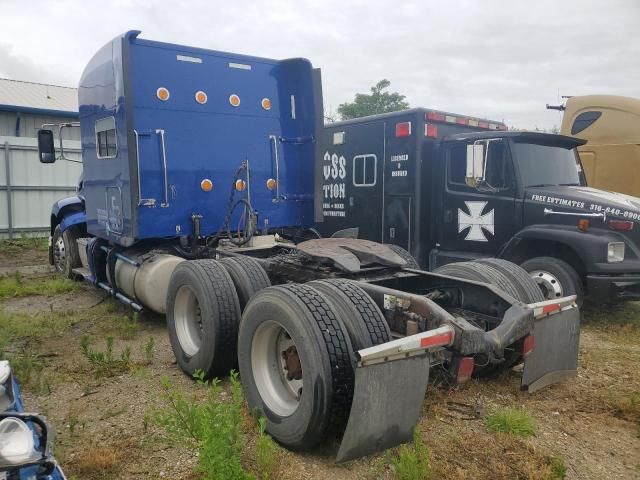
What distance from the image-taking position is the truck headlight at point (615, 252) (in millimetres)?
5984

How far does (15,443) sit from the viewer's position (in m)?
1.90

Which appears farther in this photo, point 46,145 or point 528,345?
point 46,145

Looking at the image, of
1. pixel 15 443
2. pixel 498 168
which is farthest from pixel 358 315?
pixel 498 168

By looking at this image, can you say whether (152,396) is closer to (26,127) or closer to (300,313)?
(300,313)

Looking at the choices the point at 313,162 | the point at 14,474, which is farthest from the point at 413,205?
the point at 14,474

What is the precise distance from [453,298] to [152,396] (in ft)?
8.02

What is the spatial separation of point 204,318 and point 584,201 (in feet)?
14.7

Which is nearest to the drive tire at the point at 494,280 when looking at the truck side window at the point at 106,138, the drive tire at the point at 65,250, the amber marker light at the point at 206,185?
the amber marker light at the point at 206,185

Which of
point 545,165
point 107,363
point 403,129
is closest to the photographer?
point 107,363

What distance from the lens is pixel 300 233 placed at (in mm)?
7125

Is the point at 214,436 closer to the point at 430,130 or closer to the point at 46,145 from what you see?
the point at 430,130

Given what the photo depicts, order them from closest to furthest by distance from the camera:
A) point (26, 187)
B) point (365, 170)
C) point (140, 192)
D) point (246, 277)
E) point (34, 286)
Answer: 1. point (246, 277)
2. point (140, 192)
3. point (365, 170)
4. point (34, 286)
5. point (26, 187)

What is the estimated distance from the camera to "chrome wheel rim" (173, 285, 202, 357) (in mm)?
4750

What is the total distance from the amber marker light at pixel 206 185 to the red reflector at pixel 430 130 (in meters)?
2.98
